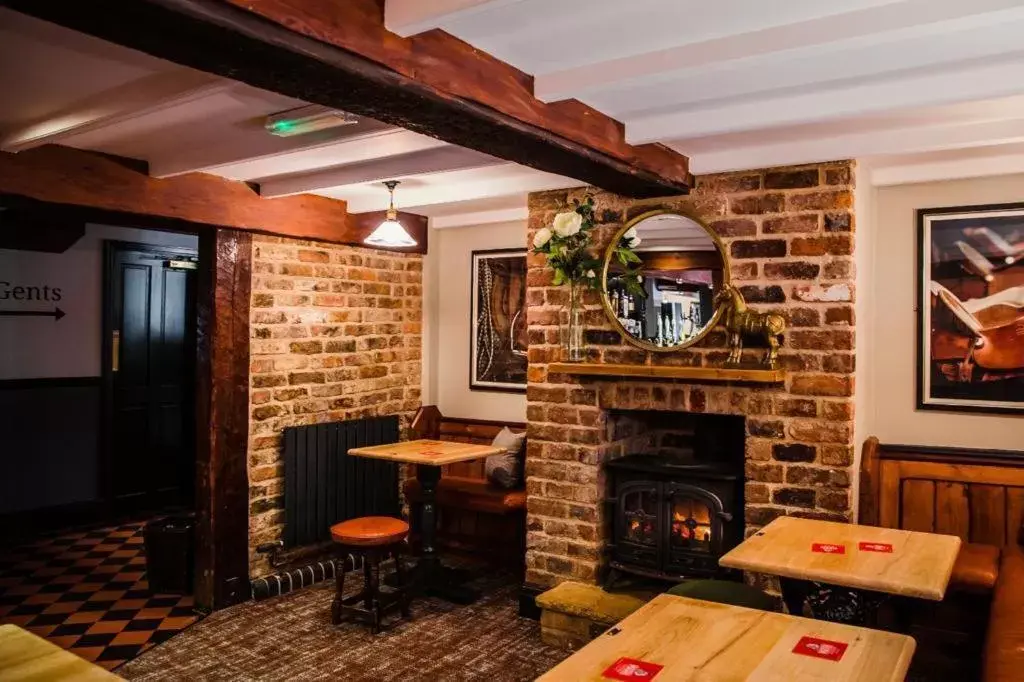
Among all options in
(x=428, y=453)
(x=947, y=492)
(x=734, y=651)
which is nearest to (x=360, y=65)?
(x=734, y=651)

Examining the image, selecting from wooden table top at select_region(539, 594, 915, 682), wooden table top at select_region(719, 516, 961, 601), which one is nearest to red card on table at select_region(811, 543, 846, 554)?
wooden table top at select_region(719, 516, 961, 601)

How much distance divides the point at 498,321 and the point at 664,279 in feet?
6.67

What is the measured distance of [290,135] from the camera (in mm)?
3641

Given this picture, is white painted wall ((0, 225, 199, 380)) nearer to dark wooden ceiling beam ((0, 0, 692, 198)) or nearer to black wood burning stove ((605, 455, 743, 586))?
black wood burning stove ((605, 455, 743, 586))

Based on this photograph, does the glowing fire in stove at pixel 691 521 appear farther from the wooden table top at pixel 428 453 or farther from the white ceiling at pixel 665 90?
the white ceiling at pixel 665 90

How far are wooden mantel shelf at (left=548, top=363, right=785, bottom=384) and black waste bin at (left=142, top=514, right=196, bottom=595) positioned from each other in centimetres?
257

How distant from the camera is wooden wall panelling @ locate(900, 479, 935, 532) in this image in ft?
14.7

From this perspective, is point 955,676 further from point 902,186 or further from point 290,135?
point 290,135

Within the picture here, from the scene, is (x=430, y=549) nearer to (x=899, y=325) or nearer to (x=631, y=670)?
(x=899, y=325)

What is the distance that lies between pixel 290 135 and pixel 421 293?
3.03 m

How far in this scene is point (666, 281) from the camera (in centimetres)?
448

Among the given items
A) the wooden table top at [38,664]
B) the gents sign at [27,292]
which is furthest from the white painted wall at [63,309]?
the wooden table top at [38,664]

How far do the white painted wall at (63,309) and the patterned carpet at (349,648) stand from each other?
3.15 meters

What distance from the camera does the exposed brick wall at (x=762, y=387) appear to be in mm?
3988
